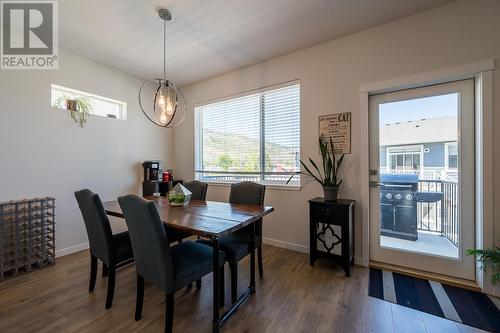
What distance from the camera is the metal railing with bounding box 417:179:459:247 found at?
2.21 meters

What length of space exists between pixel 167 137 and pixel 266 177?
2.18 m

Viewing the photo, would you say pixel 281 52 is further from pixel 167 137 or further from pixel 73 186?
pixel 73 186

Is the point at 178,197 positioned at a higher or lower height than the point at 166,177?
lower

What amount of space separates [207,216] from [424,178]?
2.34m

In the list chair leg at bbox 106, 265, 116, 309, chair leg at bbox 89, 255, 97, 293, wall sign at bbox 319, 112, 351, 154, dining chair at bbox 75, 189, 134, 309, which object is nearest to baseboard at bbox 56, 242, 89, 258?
chair leg at bbox 89, 255, 97, 293

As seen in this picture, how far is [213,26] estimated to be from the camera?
240 centimetres

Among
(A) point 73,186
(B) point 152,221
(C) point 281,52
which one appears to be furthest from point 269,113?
(A) point 73,186

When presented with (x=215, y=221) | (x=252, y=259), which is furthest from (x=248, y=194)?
(x=215, y=221)

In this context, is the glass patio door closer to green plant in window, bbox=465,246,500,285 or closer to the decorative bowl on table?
green plant in window, bbox=465,246,500,285

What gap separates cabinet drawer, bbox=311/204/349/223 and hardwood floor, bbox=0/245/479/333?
0.58 meters

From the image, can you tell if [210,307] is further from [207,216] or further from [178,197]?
[178,197]

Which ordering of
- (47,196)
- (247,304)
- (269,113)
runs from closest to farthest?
(247,304)
(47,196)
(269,113)

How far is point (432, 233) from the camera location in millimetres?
2314

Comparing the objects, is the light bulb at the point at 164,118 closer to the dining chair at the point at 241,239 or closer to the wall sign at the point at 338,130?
the dining chair at the point at 241,239
